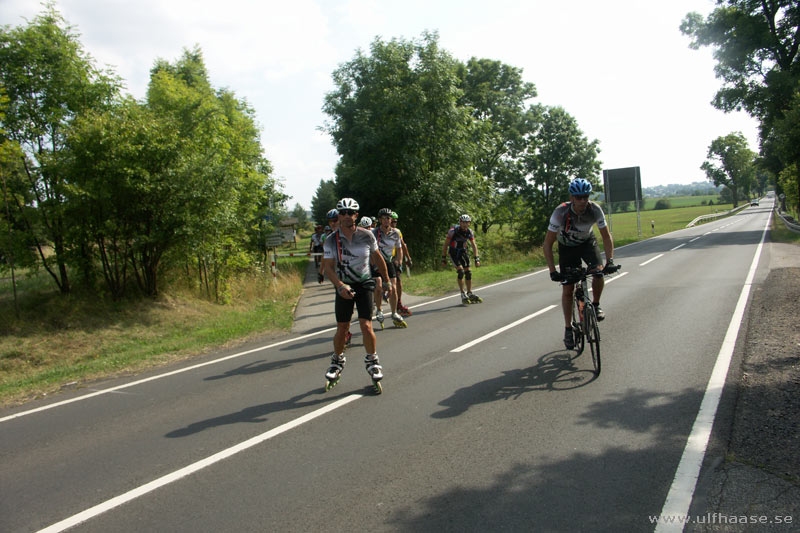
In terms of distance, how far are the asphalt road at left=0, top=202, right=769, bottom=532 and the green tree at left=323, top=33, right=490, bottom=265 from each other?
18.2 meters

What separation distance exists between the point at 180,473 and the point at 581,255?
15.9 feet

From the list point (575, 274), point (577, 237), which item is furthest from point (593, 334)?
point (577, 237)

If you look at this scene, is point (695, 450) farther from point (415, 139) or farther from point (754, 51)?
point (754, 51)

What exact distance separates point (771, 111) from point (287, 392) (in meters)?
36.4

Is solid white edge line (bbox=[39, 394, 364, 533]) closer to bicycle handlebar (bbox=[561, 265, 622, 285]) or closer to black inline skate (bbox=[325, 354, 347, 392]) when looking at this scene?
black inline skate (bbox=[325, 354, 347, 392])

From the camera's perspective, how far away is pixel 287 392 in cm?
586

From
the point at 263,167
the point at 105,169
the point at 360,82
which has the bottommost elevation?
the point at 105,169

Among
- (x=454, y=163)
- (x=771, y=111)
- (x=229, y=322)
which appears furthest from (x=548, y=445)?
(x=771, y=111)

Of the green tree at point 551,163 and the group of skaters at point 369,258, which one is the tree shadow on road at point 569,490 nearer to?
the group of skaters at point 369,258

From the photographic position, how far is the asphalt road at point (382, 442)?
3.21 m

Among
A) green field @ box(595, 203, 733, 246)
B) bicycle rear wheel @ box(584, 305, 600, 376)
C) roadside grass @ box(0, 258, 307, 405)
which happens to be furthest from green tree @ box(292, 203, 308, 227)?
bicycle rear wheel @ box(584, 305, 600, 376)

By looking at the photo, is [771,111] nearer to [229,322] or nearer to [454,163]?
[454,163]

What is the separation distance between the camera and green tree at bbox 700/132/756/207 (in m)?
101

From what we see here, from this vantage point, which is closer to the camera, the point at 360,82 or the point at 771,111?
the point at 360,82
